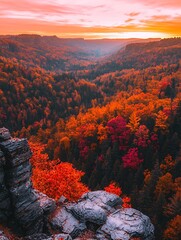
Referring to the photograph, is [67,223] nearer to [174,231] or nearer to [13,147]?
[13,147]

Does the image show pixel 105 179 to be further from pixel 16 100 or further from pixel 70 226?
pixel 16 100

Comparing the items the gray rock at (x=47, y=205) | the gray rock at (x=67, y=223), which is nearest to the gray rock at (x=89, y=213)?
the gray rock at (x=67, y=223)

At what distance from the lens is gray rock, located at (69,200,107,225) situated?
1318 inches

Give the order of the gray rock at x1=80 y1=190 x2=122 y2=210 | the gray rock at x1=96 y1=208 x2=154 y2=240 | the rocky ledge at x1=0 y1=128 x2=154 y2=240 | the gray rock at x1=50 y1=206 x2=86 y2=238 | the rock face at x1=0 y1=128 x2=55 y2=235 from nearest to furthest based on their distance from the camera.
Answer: the rock face at x1=0 y1=128 x2=55 y2=235 < the rocky ledge at x1=0 y1=128 x2=154 y2=240 < the gray rock at x1=96 y1=208 x2=154 y2=240 < the gray rock at x1=50 y1=206 x2=86 y2=238 < the gray rock at x1=80 y1=190 x2=122 y2=210

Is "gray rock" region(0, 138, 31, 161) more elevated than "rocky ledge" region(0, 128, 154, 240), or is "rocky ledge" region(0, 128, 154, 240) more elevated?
"gray rock" region(0, 138, 31, 161)

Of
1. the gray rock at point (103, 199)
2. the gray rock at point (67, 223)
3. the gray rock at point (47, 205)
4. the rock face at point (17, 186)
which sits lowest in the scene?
the gray rock at point (67, 223)

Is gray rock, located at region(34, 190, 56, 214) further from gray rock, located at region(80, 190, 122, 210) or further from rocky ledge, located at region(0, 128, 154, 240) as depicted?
gray rock, located at region(80, 190, 122, 210)

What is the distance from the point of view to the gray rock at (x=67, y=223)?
32.1m

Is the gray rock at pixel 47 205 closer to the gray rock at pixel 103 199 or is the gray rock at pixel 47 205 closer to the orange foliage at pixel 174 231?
the gray rock at pixel 103 199

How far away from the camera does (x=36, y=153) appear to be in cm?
7856

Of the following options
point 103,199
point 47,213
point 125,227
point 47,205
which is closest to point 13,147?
point 47,205

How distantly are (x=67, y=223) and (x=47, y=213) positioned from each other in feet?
11.0

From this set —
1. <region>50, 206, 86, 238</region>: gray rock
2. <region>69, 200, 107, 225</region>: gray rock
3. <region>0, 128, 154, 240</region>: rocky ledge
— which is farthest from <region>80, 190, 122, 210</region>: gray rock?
<region>50, 206, 86, 238</region>: gray rock

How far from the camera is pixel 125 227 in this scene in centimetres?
3216
